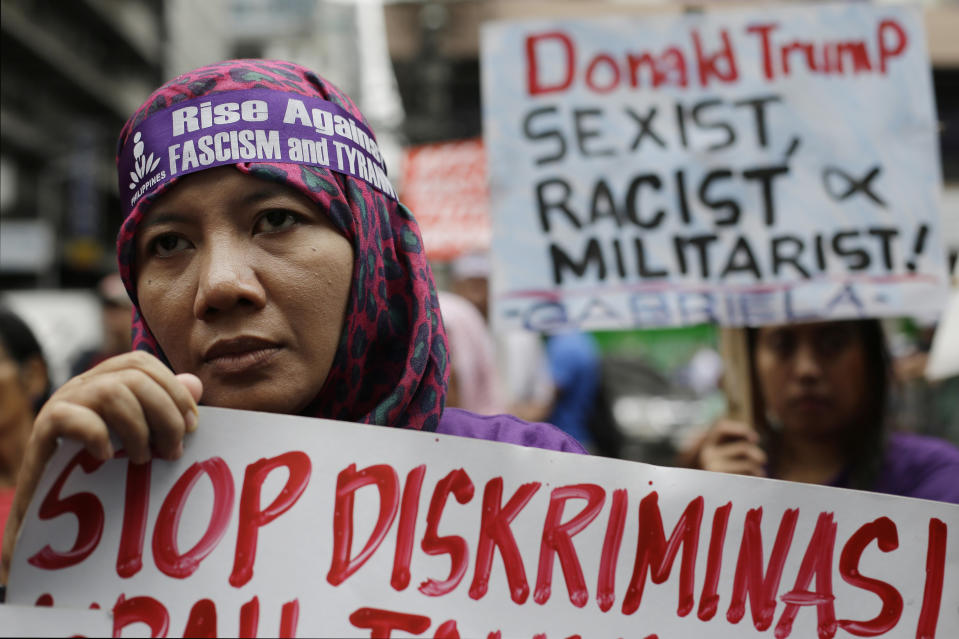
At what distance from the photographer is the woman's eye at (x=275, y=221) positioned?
4.08 feet

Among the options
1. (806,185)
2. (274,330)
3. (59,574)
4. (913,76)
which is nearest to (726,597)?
(274,330)

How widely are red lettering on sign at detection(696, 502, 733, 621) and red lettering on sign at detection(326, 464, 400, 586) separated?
16.0 inches

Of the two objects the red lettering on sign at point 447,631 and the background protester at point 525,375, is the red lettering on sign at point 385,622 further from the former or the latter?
the background protester at point 525,375

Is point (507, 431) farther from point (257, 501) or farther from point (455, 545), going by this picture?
point (257, 501)

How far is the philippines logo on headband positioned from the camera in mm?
1253

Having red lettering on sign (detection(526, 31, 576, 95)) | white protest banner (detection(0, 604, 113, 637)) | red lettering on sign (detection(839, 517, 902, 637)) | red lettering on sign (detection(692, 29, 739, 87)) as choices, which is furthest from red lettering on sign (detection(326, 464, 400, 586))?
red lettering on sign (detection(692, 29, 739, 87))

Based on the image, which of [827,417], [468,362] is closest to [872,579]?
[827,417]

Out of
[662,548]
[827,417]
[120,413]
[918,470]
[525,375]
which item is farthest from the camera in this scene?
[525,375]

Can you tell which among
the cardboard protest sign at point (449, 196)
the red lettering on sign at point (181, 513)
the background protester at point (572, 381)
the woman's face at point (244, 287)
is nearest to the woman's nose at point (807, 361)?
the woman's face at point (244, 287)

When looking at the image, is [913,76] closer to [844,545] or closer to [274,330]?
[844,545]

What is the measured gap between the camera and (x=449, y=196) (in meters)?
7.09

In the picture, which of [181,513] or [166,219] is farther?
[166,219]

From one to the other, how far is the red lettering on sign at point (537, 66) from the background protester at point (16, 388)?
1.83 meters

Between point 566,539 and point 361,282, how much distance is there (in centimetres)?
45
